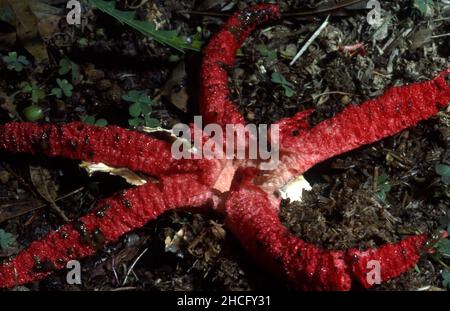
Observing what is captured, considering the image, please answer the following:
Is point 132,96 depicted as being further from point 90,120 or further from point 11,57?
point 11,57

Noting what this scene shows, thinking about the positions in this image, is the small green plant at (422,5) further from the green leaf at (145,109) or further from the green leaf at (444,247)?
the green leaf at (145,109)

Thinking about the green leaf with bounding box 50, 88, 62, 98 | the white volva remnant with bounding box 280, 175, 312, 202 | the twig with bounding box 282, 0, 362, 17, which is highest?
the twig with bounding box 282, 0, 362, 17

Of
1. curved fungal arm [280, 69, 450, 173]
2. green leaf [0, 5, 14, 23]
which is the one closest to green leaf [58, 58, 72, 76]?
green leaf [0, 5, 14, 23]

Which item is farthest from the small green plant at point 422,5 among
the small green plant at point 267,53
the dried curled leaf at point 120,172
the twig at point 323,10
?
the dried curled leaf at point 120,172

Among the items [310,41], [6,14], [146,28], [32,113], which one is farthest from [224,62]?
[6,14]

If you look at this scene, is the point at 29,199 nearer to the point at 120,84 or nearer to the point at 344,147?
the point at 120,84

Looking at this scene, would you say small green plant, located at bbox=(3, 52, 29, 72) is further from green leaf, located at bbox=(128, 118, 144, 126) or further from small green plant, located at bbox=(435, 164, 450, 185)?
small green plant, located at bbox=(435, 164, 450, 185)

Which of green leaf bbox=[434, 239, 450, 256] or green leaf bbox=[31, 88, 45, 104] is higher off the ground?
green leaf bbox=[31, 88, 45, 104]

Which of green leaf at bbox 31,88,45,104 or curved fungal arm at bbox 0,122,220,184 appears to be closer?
curved fungal arm at bbox 0,122,220,184
